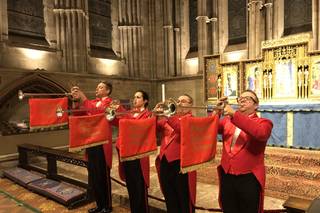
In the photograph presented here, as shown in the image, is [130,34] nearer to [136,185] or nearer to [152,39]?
[152,39]

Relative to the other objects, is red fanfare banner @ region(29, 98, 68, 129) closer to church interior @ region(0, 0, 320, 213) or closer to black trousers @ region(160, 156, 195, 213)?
church interior @ region(0, 0, 320, 213)

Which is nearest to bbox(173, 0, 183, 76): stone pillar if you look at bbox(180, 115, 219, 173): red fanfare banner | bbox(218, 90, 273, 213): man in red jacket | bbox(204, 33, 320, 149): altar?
bbox(204, 33, 320, 149): altar

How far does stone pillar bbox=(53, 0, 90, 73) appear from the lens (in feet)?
30.4

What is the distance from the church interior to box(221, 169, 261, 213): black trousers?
27 cm

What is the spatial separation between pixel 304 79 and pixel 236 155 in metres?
4.89

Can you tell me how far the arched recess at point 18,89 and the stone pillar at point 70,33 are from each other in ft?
4.28

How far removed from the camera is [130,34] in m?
11.5

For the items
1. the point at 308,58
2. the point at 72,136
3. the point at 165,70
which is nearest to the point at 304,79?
the point at 308,58

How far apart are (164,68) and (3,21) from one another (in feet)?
21.5

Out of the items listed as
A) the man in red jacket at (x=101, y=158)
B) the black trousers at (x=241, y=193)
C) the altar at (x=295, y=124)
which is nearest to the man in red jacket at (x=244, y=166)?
the black trousers at (x=241, y=193)

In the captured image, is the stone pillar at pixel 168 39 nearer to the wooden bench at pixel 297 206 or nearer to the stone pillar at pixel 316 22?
the stone pillar at pixel 316 22

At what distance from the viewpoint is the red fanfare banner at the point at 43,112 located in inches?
159

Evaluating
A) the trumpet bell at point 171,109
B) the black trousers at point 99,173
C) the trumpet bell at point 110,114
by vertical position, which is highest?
the trumpet bell at point 171,109

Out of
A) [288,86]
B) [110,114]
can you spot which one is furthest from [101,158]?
[288,86]
